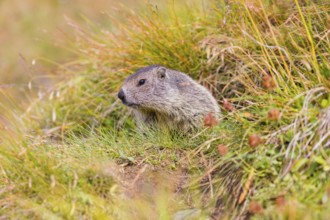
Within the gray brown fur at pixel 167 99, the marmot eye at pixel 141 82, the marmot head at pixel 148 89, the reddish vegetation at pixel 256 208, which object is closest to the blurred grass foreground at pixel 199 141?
the reddish vegetation at pixel 256 208

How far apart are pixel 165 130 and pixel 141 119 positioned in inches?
26.5

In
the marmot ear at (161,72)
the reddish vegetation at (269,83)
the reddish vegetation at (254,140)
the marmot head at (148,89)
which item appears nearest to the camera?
the reddish vegetation at (254,140)

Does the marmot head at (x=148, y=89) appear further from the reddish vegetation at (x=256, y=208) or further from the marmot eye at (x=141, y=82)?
the reddish vegetation at (x=256, y=208)

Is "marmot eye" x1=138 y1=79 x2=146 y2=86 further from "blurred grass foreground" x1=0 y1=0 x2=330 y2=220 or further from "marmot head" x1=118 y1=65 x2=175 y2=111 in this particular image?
"blurred grass foreground" x1=0 y1=0 x2=330 y2=220

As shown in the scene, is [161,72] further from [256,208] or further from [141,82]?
[256,208]

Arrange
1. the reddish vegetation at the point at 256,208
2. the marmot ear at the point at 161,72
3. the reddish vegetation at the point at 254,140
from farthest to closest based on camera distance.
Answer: the marmot ear at the point at 161,72 < the reddish vegetation at the point at 254,140 < the reddish vegetation at the point at 256,208

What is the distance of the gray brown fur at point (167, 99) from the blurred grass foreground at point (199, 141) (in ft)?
0.96

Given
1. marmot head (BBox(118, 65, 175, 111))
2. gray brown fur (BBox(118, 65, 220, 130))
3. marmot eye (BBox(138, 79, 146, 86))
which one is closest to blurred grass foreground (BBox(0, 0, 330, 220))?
gray brown fur (BBox(118, 65, 220, 130))

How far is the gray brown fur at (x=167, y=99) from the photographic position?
622 centimetres

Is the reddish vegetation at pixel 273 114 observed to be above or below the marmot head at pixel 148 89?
above

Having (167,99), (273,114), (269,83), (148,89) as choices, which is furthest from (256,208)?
(148,89)

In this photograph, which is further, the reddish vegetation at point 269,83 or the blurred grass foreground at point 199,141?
the reddish vegetation at point 269,83

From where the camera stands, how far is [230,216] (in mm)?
4434

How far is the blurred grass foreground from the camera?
4.37 meters
